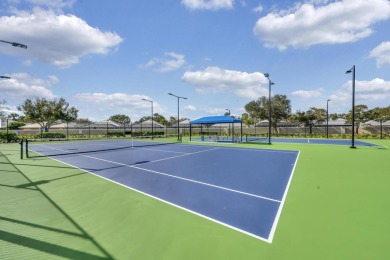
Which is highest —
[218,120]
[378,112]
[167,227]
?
[378,112]

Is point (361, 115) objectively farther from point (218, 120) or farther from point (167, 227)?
point (167, 227)

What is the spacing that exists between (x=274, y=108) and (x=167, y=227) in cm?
5828

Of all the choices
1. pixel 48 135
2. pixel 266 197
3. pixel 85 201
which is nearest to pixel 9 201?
pixel 85 201

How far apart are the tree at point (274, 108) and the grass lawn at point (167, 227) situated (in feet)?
174

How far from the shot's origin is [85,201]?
626cm

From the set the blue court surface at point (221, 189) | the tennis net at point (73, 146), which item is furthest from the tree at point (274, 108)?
the blue court surface at point (221, 189)

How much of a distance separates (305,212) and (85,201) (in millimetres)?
5741

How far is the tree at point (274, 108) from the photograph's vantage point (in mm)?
58125

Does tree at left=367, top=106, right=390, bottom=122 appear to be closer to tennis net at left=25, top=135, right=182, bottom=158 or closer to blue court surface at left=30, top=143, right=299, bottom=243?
tennis net at left=25, top=135, right=182, bottom=158

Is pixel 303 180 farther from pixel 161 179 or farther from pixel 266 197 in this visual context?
pixel 161 179

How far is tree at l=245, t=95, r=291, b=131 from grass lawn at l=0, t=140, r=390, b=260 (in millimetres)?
52899

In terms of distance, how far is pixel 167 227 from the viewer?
4.62 meters

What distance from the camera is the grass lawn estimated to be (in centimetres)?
370

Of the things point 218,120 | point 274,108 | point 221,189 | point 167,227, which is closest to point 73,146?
point 218,120
